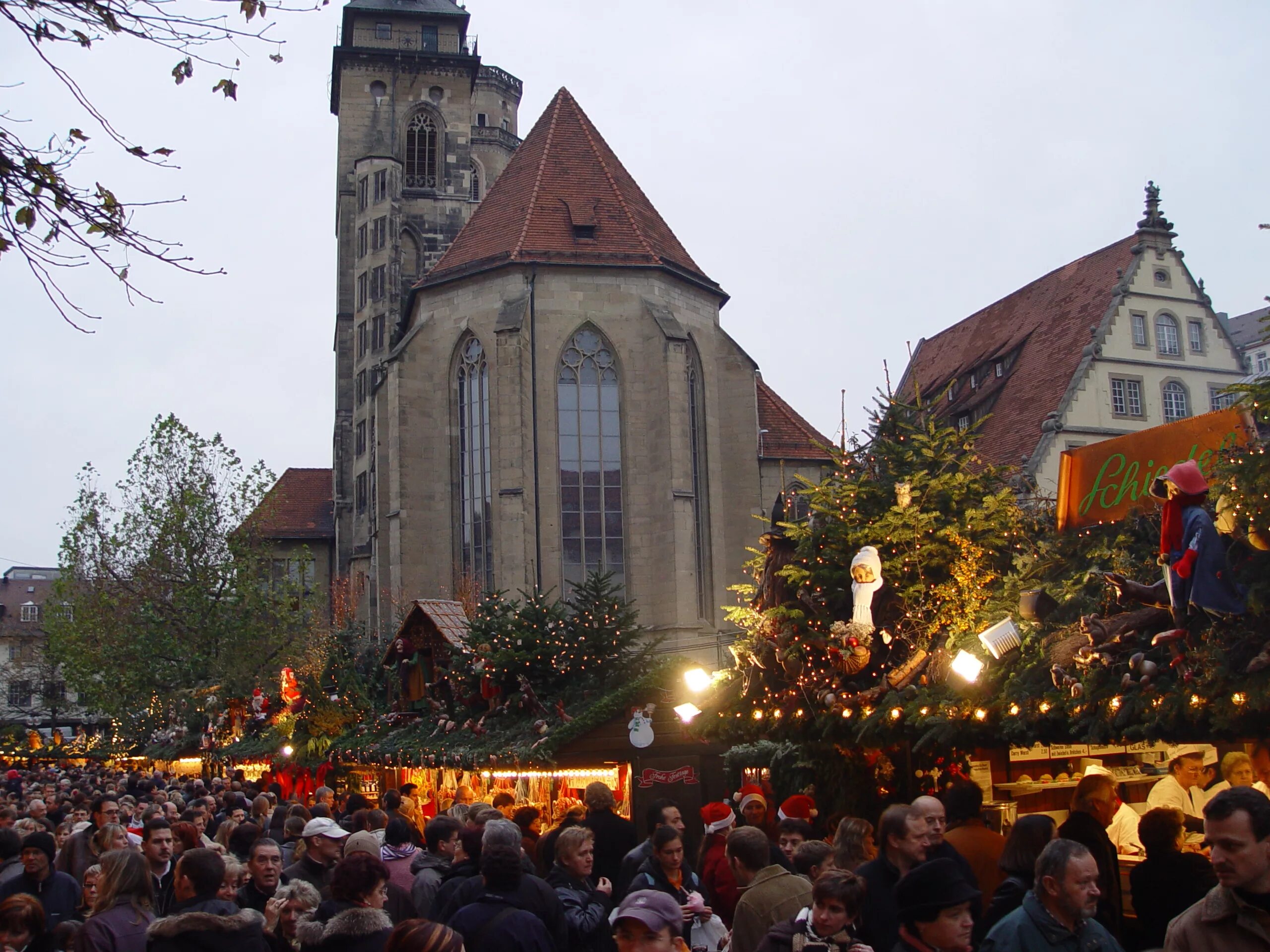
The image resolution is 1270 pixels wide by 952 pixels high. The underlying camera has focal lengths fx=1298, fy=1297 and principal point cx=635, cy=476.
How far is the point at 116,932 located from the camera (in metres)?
5.93

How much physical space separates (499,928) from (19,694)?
242 feet

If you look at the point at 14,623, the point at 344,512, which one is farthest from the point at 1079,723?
the point at 14,623

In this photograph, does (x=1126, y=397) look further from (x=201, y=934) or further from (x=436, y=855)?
(x=201, y=934)

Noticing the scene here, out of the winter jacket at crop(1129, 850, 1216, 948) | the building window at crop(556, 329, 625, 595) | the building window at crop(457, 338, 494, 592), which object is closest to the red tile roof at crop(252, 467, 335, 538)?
the building window at crop(457, 338, 494, 592)

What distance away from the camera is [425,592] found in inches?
1345

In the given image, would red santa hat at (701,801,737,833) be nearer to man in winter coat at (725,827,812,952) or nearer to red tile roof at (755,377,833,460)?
man in winter coat at (725,827,812,952)

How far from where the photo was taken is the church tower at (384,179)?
46.9 metres

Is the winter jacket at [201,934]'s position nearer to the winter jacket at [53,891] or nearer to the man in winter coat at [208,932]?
the man in winter coat at [208,932]

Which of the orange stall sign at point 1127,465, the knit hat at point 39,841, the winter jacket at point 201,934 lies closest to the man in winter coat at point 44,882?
the knit hat at point 39,841

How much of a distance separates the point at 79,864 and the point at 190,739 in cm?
2565

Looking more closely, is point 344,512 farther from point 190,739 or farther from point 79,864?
point 79,864

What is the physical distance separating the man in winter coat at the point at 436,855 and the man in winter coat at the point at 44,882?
2133 millimetres

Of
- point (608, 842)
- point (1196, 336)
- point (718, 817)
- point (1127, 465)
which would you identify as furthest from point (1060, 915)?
point (1196, 336)

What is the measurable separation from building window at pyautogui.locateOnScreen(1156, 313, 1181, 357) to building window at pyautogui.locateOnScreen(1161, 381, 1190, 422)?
802 millimetres
